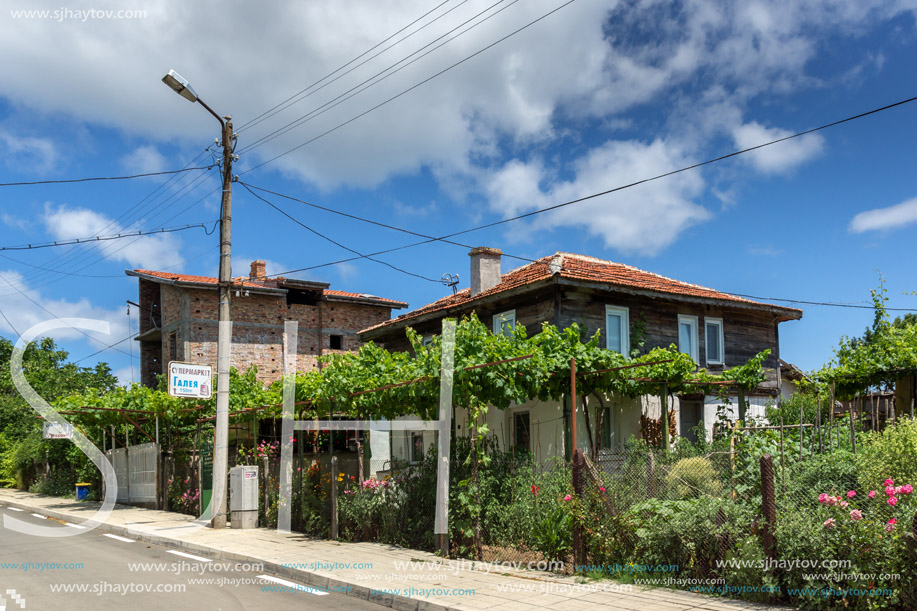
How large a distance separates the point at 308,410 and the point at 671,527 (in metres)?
9.07

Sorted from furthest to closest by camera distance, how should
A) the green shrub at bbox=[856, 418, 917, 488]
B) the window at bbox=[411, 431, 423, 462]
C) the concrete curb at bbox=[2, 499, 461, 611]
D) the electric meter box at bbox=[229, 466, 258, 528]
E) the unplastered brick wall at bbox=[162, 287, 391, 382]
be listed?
the unplastered brick wall at bbox=[162, 287, 391, 382] → the window at bbox=[411, 431, 423, 462] → the electric meter box at bbox=[229, 466, 258, 528] → the concrete curb at bbox=[2, 499, 461, 611] → the green shrub at bbox=[856, 418, 917, 488]

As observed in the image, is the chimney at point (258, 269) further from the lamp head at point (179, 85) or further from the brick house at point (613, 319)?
the lamp head at point (179, 85)

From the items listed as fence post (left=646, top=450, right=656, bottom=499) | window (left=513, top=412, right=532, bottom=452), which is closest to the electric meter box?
window (left=513, top=412, right=532, bottom=452)

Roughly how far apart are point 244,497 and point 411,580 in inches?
282

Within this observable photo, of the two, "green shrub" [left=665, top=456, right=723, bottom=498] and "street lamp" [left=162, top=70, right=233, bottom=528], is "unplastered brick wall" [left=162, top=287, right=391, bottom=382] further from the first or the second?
"green shrub" [left=665, top=456, right=723, bottom=498]

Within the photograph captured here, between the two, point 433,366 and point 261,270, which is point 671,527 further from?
point 261,270

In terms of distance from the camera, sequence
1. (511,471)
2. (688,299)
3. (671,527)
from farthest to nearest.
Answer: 1. (688,299)
2. (511,471)
3. (671,527)

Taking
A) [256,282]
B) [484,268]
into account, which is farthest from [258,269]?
[484,268]

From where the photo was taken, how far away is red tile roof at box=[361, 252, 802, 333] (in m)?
18.2

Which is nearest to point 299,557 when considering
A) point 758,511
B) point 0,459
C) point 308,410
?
point 308,410

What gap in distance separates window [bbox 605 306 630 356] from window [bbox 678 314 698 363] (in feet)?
6.26

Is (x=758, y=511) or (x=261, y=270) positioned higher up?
(x=261, y=270)

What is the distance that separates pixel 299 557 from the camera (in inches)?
445

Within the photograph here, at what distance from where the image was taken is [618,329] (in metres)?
19.1
